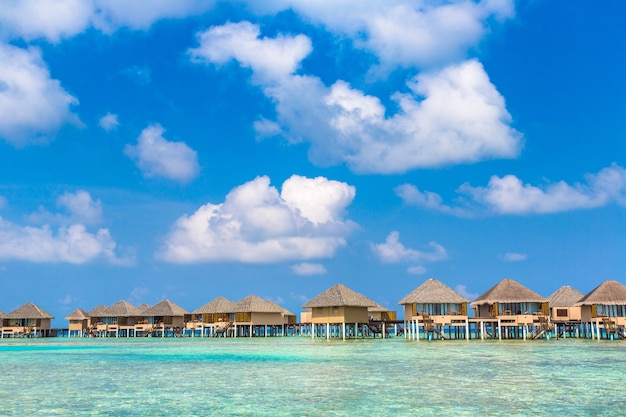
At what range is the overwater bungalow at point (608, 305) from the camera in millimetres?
45344

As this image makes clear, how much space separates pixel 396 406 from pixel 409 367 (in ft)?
29.2

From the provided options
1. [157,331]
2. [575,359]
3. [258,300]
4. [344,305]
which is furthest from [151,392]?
[157,331]

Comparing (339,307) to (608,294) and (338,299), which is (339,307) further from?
(608,294)

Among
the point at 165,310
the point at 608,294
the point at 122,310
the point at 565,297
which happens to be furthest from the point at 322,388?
the point at 122,310

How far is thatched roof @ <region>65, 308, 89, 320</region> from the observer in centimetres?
7899

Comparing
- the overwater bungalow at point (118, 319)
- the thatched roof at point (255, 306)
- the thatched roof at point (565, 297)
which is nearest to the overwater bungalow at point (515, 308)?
the thatched roof at point (565, 297)

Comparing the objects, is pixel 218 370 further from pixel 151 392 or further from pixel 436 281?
pixel 436 281

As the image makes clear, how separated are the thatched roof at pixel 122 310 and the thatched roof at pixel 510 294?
1650 inches

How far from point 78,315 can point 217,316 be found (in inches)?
→ 905

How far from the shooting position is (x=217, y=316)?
67188mm

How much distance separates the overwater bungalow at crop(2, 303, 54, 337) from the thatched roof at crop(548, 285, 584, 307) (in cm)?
5423

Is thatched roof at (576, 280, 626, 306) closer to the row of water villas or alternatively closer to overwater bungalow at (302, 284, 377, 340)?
the row of water villas

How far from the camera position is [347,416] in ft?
40.9

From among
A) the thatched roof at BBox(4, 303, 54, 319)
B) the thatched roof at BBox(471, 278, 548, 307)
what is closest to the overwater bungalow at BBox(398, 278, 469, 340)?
the thatched roof at BBox(471, 278, 548, 307)
